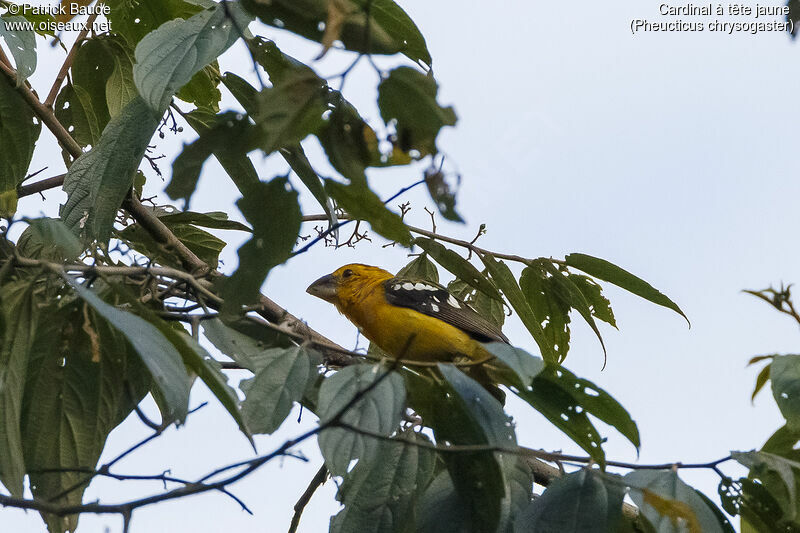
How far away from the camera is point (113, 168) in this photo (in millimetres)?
2576

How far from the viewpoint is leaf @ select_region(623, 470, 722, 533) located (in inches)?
82.2

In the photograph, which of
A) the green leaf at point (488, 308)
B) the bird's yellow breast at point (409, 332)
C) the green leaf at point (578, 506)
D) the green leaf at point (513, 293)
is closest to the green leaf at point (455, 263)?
the green leaf at point (513, 293)

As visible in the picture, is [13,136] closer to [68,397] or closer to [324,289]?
[68,397]

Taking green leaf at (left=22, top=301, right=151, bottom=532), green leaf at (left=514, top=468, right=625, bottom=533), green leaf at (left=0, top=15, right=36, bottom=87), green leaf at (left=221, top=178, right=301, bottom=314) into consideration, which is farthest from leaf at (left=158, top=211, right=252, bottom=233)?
green leaf at (left=514, top=468, right=625, bottom=533)

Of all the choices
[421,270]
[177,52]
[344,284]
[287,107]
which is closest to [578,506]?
[287,107]

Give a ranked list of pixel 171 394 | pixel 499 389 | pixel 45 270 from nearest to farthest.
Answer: pixel 171 394 → pixel 45 270 → pixel 499 389

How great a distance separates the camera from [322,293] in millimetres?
5309

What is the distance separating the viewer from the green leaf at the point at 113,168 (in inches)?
101

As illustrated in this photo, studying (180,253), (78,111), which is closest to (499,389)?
(180,253)

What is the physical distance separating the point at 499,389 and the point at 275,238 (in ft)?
6.78

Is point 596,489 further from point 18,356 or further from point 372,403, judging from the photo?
point 18,356

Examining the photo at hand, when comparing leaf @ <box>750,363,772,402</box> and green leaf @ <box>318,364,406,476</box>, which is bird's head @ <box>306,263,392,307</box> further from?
green leaf @ <box>318,364,406,476</box>

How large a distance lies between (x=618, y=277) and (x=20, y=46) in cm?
222

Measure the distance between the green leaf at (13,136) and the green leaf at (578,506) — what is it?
1999 mm
